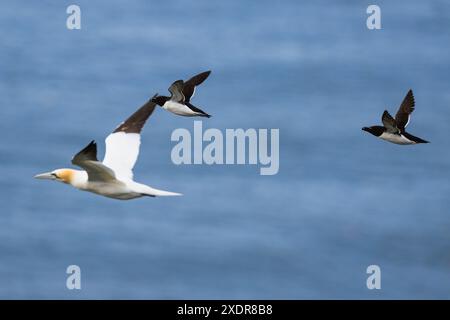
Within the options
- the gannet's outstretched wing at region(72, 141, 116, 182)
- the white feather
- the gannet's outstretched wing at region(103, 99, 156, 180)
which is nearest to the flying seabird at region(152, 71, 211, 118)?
the gannet's outstretched wing at region(103, 99, 156, 180)

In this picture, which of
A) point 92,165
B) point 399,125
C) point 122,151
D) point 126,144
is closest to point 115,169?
point 122,151

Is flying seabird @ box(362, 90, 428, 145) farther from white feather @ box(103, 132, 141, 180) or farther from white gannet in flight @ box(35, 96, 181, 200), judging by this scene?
white feather @ box(103, 132, 141, 180)

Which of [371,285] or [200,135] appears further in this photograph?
[371,285]

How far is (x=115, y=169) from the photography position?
105 ft

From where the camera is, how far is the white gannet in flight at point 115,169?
2917cm

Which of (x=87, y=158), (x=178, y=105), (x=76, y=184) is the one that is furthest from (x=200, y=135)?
(x=87, y=158)

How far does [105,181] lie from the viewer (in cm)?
3078

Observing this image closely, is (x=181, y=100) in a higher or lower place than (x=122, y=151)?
higher

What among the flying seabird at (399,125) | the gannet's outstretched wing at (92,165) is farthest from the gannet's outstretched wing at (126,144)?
the flying seabird at (399,125)

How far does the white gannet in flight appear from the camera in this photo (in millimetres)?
29173

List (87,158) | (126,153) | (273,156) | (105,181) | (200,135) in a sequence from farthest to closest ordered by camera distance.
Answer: (273,156), (200,135), (126,153), (105,181), (87,158)

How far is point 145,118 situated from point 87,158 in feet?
17.4

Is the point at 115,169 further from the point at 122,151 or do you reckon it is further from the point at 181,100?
the point at 181,100
